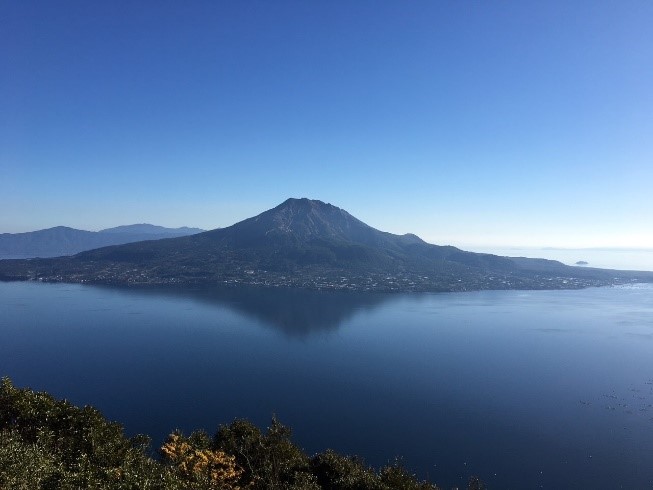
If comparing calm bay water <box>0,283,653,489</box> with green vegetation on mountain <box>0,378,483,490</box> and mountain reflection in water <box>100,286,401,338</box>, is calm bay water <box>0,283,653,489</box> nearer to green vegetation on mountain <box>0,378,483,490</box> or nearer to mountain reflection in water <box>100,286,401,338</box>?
mountain reflection in water <box>100,286,401,338</box>

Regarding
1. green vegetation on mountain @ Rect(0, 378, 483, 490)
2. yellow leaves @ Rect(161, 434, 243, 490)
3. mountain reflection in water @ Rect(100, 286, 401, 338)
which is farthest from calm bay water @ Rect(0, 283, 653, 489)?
yellow leaves @ Rect(161, 434, 243, 490)

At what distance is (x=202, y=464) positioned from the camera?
67.6 ft

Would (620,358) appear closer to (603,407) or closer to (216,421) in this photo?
(603,407)

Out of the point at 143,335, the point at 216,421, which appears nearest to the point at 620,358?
the point at 216,421

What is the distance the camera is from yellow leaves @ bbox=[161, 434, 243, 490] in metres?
19.8

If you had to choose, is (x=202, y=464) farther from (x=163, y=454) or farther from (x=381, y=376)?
(x=381, y=376)

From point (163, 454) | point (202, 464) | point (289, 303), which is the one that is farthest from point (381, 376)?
point (289, 303)

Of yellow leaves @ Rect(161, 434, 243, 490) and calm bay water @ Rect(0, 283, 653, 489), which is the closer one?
yellow leaves @ Rect(161, 434, 243, 490)

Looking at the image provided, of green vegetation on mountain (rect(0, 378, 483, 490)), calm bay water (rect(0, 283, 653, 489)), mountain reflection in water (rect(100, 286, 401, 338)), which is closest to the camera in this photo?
green vegetation on mountain (rect(0, 378, 483, 490))

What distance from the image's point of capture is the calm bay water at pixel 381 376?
143 ft

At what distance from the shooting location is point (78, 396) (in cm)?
5700

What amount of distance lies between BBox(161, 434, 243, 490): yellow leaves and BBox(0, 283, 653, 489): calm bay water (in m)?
22.0

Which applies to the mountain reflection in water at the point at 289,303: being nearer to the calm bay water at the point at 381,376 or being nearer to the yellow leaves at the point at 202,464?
the calm bay water at the point at 381,376

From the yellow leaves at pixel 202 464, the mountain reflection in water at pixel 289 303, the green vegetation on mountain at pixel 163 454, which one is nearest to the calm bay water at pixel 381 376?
the mountain reflection in water at pixel 289 303
